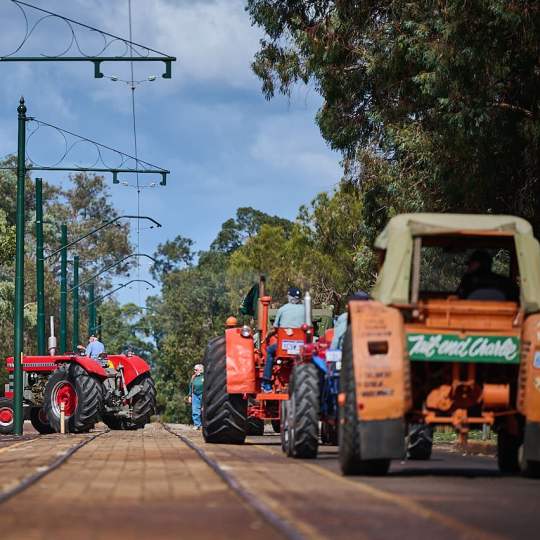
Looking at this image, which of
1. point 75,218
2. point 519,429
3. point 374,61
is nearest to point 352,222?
point 374,61

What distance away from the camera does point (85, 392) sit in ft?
110

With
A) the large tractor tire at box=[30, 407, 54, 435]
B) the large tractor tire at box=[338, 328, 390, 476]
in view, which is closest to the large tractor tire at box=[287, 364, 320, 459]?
the large tractor tire at box=[338, 328, 390, 476]

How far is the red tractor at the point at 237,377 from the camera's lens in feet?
76.1

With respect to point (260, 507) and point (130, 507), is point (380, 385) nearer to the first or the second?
point (260, 507)

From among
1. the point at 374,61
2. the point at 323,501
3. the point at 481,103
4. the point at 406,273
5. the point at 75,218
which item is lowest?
the point at 323,501

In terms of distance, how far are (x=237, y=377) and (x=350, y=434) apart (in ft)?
27.1

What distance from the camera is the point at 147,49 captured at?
31.2m

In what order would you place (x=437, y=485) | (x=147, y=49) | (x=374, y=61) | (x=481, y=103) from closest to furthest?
(x=437, y=485), (x=481, y=103), (x=147, y=49), (x=374, y=61)

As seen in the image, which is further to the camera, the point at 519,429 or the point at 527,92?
the point at 527,92

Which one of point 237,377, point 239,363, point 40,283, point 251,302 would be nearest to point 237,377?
point 237,377

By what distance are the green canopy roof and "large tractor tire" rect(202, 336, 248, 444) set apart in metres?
7.95

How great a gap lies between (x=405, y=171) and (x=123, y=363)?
803 cm

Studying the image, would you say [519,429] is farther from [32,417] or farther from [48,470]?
[32,417]

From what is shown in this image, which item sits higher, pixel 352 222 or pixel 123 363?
pixel 352 222
